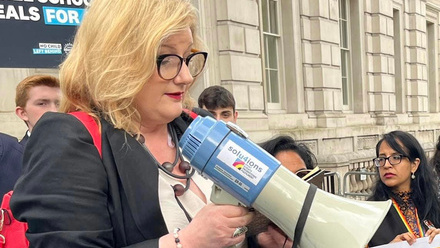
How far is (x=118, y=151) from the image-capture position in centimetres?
115


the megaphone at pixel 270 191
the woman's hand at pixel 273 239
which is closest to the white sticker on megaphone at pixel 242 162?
the megaphone at pixel 270 191

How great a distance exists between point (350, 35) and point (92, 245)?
Result: 1152 cm

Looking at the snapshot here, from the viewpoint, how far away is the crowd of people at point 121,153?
1.07 metres

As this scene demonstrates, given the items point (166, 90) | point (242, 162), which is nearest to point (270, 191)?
point (242, 162)

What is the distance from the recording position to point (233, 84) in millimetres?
7621

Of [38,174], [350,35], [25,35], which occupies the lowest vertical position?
[38,174]

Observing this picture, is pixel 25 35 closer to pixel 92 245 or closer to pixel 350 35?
pixel 92 245

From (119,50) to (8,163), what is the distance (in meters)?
2.10

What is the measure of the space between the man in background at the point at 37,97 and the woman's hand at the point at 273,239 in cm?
196

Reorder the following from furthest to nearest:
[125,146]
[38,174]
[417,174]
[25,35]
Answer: [417,174]
[25,35]
[125,146]
[38,174]

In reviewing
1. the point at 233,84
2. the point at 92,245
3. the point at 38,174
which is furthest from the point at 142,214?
the point at 233,84

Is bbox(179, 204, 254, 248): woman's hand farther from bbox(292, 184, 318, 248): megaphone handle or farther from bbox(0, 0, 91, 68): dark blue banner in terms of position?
bbox(0, 0, 91, 68): dark blue banner

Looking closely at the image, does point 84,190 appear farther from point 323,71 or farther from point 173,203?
point 323,71

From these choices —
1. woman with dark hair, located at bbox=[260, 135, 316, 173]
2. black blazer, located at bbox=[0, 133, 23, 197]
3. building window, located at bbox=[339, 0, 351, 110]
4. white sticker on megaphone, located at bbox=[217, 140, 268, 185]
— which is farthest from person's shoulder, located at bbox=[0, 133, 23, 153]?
building window, located at bbox=[339, 0, 351, 110]
